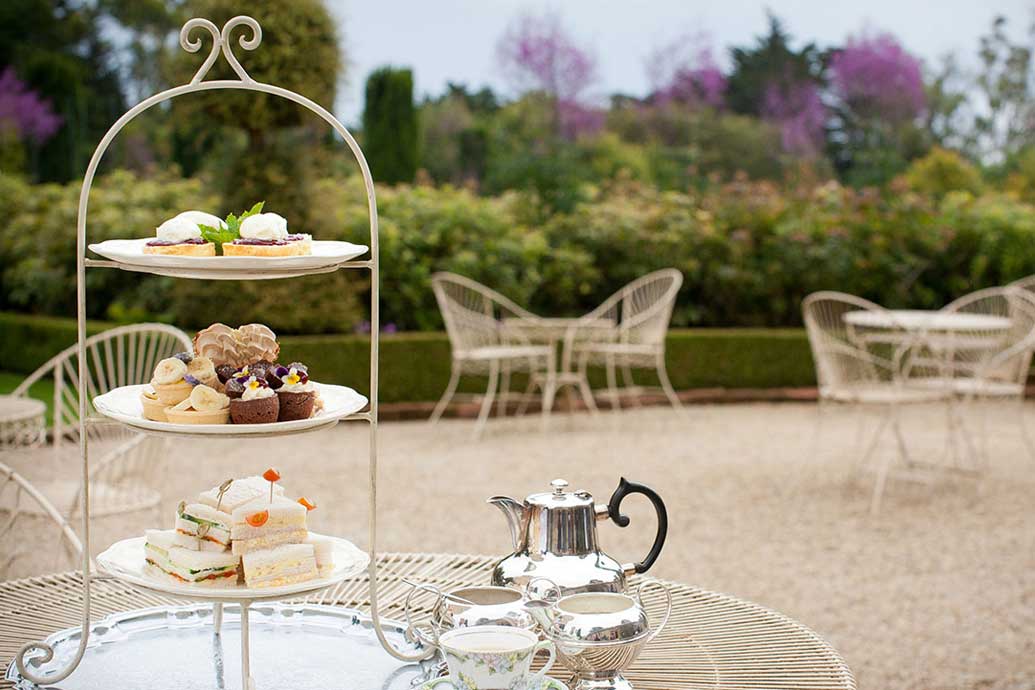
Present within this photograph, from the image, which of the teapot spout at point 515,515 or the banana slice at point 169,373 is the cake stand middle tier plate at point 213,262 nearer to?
the banana slice at point 169,373

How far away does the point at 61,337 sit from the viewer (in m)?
8.05

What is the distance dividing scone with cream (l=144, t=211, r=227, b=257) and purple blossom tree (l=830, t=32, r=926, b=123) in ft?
45.8

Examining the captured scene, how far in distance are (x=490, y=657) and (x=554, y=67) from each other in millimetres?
12087

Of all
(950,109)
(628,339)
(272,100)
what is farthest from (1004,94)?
(272,100)

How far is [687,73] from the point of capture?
46.5ft

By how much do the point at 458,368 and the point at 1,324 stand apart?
12.2 ft

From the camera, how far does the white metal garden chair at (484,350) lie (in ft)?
22.9

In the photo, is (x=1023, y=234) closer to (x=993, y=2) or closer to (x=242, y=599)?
(x=993, y=2)

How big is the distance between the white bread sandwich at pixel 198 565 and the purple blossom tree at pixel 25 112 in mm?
12659

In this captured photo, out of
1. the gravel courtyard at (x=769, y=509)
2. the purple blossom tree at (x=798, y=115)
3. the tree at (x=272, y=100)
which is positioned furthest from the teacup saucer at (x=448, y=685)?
the purple blossom tree at (x=798, y=115)

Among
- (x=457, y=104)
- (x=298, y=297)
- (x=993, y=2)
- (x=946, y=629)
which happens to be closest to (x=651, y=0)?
(x=457, y=104)

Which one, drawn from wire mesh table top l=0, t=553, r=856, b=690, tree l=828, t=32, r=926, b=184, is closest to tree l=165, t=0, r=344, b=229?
wire mesh table top l=0, t=553, r=856, b=690

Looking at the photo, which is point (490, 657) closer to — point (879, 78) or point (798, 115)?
point (879, 78)

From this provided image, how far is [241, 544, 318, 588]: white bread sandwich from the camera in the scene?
1.50 meters
